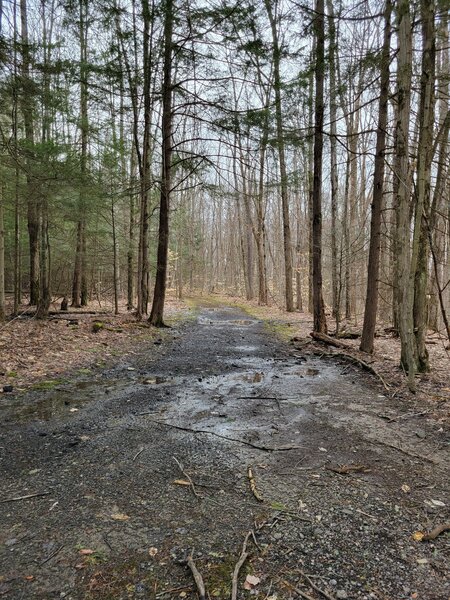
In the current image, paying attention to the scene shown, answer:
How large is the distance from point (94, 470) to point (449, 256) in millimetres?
15819

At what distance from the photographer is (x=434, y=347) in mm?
9266

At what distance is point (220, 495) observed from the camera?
2.67m

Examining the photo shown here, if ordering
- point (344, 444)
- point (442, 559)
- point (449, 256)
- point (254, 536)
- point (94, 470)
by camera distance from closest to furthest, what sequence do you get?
point (442, 559) < point (254, 536) < point (94, 470) < point (344, 444) < point (449, 256)

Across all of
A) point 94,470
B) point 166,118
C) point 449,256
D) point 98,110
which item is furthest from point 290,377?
point 449,256

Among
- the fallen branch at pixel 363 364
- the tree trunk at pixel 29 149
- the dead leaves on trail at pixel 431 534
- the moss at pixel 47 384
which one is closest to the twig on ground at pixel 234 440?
the dead leaves on trail at pixel 431 534

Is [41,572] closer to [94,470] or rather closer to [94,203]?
[94,470]

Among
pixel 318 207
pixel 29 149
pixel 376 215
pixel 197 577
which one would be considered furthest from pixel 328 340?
pixel 29 149

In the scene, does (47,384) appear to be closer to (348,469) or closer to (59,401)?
(59,401)

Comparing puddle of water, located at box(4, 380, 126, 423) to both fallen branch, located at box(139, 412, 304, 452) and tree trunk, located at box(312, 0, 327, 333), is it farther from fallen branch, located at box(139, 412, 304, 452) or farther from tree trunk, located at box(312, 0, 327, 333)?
tree trunk, located at box(312, 0, 327, 333)

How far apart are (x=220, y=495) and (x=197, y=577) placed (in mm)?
792

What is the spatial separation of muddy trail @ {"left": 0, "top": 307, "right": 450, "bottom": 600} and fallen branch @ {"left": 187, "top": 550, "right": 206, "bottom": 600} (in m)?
0.03

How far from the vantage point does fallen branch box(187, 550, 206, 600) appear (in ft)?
5.88

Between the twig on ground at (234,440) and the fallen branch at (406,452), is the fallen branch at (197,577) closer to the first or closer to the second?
the twig on ground at (234,440)

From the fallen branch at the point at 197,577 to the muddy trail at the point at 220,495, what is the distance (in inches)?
1.2
